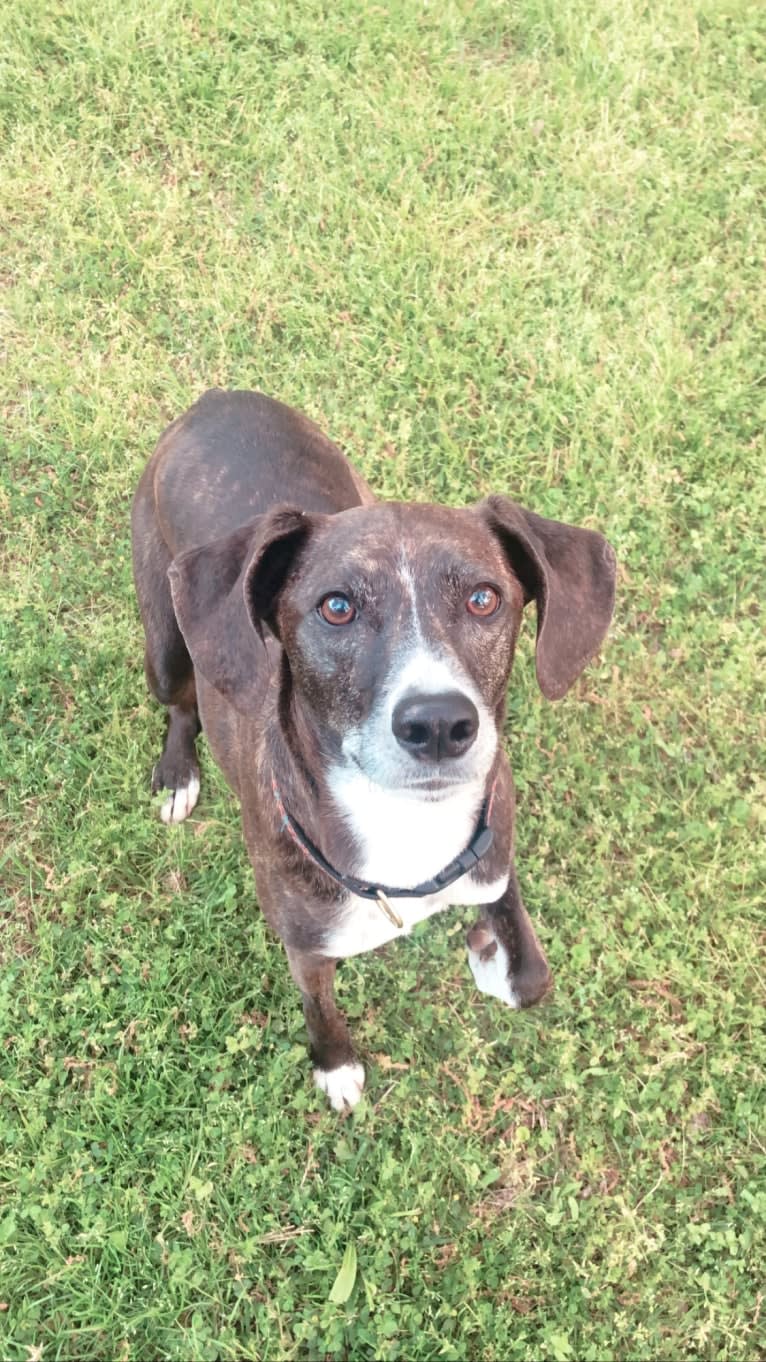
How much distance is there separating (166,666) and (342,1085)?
5.77 ft

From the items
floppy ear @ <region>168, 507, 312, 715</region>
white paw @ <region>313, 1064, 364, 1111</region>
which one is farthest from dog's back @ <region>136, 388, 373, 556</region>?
white paw @ <region>313, 1064, 364, 1111</region>

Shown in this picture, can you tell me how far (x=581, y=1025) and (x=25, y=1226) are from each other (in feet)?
7.16

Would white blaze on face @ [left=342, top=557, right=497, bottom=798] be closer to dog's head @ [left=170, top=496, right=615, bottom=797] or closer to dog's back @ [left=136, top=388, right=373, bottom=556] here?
dog's head @ [left=170, top=496, right=615, bottom=797]

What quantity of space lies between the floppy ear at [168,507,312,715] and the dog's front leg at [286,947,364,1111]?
1.16 m

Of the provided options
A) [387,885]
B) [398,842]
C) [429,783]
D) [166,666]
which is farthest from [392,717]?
[166,666]

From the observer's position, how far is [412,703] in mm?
2439

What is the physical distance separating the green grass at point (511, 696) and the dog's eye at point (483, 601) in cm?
183

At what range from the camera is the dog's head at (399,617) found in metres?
2.54

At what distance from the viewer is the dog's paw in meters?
3.80

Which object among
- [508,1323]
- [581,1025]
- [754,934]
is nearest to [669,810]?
[754,934]

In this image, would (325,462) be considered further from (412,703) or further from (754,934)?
(754,934)

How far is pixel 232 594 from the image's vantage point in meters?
2.81

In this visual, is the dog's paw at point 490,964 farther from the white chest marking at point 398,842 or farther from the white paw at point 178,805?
the white paw at point 178,805

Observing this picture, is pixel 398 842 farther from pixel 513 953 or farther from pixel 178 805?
pixel 178 805
